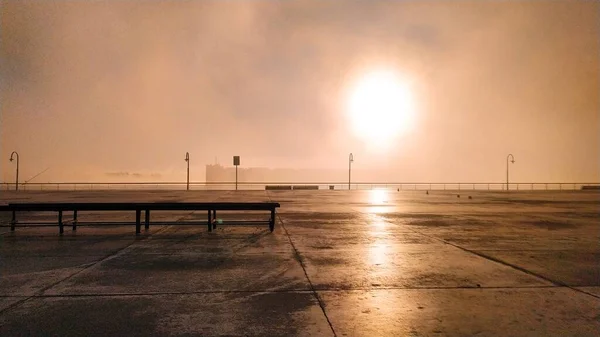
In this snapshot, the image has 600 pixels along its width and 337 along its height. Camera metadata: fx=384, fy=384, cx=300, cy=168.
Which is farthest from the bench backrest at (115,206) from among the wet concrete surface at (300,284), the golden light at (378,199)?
the golden light at (378,199)

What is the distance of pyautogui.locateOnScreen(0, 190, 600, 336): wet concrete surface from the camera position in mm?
4012

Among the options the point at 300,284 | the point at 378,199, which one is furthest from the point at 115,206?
the point at 378,199

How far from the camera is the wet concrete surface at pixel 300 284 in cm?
401

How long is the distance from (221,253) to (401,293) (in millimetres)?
3910

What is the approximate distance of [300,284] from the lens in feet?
18.0

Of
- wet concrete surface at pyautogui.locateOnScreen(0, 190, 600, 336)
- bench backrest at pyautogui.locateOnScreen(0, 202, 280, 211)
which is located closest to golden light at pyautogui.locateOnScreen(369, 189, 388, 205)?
wet concrete surface at pyautogui.locateOnScreen(0, 190, 600, 336)

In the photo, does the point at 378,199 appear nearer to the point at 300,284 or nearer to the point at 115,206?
the point at 115,206

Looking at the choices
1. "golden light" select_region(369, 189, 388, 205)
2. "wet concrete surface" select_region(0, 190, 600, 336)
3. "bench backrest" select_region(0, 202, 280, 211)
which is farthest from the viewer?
"golden light" select_region(369, 189, 388, 205)

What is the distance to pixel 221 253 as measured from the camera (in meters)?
7.73

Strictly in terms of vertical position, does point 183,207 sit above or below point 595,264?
above

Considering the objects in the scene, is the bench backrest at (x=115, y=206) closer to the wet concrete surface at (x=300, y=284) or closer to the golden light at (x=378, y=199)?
the wet concrete surface at (x=300, y=284)

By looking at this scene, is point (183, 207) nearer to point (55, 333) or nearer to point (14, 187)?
point (55, 333)

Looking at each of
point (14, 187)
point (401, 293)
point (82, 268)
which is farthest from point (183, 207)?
point (14, 187)

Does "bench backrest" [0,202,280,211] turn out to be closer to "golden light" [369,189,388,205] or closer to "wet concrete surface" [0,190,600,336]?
"wet concrete surface" [0,190,600,336]
